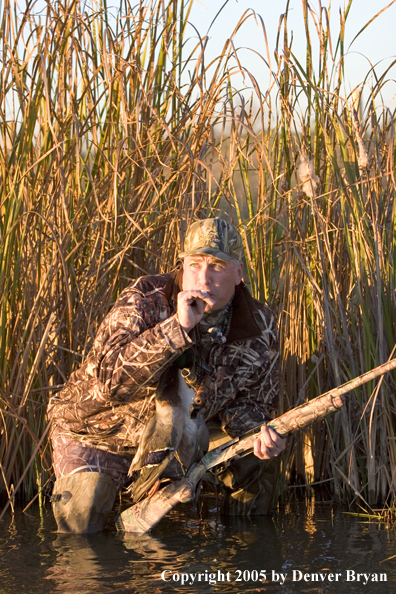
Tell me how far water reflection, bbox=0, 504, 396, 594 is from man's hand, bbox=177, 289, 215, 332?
82cm

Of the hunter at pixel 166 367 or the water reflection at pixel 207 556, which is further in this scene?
the hunter at pixel 166 367

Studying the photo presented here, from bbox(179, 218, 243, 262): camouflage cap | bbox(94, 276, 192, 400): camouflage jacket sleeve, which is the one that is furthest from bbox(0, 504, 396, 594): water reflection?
bbox(179, 218, 243, 262): camouflage cap

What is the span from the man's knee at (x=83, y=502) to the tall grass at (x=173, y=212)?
30 cm

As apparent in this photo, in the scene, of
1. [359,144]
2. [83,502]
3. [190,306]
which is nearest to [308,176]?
[359,144]

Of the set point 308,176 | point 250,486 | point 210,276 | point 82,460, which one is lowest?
point 250,486

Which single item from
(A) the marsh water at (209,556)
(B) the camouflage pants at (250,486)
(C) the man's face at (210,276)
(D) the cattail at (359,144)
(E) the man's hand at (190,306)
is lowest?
(A) the marsh water at (209,556)

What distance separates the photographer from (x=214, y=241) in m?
3.04

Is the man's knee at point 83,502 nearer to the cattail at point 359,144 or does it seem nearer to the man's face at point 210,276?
the man's face at point 210,276

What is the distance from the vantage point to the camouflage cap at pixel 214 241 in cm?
299

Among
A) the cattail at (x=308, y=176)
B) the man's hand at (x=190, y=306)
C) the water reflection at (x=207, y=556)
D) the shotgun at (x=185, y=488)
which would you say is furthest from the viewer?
the cattail at (x=308, y=176)

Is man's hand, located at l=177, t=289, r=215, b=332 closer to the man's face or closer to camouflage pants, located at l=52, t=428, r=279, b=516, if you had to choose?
the man's face

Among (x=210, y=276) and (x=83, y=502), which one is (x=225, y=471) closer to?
(x=83, y=502)

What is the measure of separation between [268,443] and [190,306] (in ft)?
1.86

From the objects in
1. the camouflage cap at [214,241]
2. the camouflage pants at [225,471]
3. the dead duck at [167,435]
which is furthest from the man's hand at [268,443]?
the camouflage cap at [214,241]
